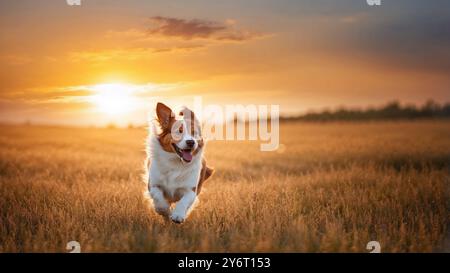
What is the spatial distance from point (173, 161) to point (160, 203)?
2.38 ft

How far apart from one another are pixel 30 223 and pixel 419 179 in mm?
8781

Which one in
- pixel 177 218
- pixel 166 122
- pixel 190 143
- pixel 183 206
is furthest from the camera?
pixel 166 122

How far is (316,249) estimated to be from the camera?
666 cm

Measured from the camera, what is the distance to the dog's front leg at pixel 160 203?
25.6 feet

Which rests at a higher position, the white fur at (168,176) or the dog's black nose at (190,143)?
the dog's black nose at (190,143)

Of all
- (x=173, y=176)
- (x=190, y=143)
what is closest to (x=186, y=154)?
(x=190, y=143)

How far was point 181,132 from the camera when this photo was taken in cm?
748

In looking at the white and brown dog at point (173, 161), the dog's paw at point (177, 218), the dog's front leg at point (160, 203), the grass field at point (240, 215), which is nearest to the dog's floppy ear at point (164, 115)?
the white and brown dog at point (173, 161)

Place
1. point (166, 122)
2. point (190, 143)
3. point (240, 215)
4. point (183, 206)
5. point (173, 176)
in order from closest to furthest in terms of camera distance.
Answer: point (190, 143), point (183, 206), point (166, 122), point (173, 176), point (240, 215)

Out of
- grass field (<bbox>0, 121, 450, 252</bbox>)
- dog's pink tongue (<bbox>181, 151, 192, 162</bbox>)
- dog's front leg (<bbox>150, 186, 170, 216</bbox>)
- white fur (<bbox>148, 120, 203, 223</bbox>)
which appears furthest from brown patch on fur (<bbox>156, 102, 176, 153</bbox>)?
grass field (<bbox>0, 121, 450, 252</bbox>)

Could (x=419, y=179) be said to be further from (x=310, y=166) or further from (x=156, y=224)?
(x=156, y=224)

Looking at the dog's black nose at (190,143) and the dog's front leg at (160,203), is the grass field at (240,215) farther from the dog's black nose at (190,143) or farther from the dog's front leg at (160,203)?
the dog's black nose at (190,143)

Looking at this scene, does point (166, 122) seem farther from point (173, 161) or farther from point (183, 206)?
point (183, 206)
